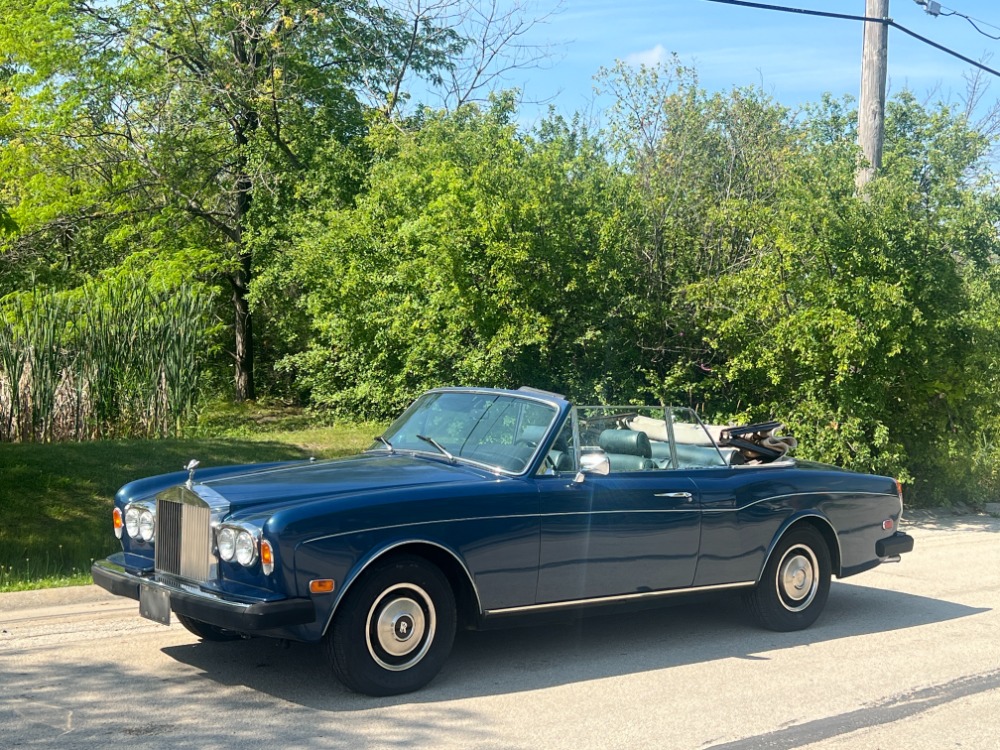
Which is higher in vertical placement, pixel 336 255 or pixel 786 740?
pixel 336 255

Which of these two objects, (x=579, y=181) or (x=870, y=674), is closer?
(x=870, y=674)

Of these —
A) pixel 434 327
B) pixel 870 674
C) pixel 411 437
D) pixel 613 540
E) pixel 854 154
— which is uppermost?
pixel 854 154

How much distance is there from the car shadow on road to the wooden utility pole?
310 inches

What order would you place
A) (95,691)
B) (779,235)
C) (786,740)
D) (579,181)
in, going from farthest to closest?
(579,181), (779,235), (95,691), (786,740)

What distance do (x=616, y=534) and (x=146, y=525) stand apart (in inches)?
105

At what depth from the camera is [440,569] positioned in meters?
5.83

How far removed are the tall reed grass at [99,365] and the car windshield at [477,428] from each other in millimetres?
9107

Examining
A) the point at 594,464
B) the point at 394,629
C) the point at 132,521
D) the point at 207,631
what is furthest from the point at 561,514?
the point at 132,521

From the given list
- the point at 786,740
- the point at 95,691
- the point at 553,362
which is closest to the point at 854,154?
the point at 553,362

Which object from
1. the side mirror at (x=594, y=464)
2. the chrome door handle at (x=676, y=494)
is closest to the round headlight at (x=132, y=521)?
the side mirror at (x=594, y=464)

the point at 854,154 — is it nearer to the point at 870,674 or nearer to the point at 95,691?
the point at 870,674

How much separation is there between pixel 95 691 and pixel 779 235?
10242mm

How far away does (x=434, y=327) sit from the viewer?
1482cm

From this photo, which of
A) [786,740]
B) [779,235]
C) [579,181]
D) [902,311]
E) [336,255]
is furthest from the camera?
[336,255]
